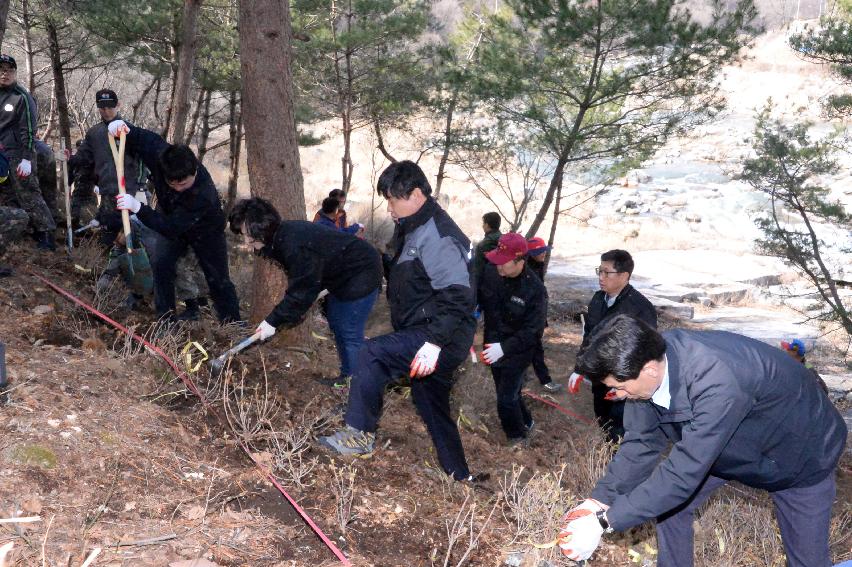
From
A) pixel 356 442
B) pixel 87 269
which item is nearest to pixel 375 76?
pixel 87 269

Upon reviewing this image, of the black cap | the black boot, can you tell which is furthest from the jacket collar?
the black boot

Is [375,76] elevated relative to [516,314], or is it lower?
elevated

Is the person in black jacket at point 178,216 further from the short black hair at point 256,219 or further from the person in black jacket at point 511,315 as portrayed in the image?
the person in black jacket at point 511,315

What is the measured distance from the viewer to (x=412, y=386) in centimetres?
380

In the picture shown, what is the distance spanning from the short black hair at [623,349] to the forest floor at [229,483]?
0.94m

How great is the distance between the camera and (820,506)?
2.77 metres

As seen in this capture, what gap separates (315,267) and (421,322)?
0.86 m

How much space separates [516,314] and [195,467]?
2.46 metres

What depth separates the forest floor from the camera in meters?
2.93

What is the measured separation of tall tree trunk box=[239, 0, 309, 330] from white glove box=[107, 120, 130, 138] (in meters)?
0.86

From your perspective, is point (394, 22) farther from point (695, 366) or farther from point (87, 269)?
point (695, 366)

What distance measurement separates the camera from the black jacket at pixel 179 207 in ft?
16.7

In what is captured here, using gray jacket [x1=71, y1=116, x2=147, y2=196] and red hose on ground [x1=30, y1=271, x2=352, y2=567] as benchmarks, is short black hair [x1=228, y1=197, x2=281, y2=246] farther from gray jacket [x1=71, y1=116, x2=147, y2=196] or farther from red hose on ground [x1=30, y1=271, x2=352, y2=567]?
gray jacket [x1=71, y1=116, x2=147, y2=196]

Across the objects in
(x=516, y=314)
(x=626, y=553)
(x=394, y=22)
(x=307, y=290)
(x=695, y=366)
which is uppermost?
(x=394, y=22)
